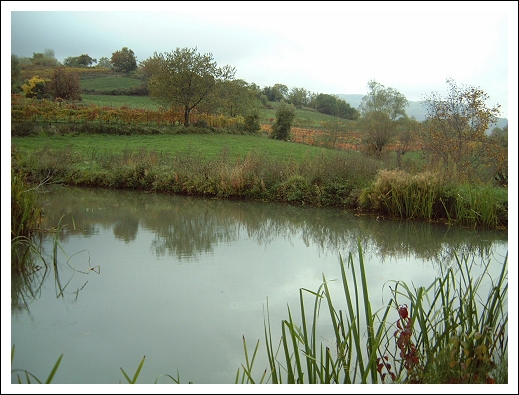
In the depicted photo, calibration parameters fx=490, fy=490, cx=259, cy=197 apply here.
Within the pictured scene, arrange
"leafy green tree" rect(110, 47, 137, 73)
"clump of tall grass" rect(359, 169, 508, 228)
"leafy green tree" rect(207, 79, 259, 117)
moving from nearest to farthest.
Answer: "clump of tall grass" rect(359, 169, 508, 228) → "leafy green tree" rect(207, 79, 259, 117) → "leafy green tree" rect(110, 47, 137, 73)

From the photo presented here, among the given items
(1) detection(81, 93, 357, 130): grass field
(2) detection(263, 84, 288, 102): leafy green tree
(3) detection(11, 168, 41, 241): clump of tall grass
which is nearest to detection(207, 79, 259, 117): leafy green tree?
(1) detection(81, 93, 357, 130): grass field

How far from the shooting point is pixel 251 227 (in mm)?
8586

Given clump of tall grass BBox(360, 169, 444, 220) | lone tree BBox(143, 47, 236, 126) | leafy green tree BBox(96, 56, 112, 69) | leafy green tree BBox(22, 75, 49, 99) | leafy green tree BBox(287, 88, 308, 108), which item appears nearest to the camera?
clump of tall grass BBox(360, 169, 444, 220)

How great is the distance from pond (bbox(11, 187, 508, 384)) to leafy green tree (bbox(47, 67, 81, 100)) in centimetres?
1312

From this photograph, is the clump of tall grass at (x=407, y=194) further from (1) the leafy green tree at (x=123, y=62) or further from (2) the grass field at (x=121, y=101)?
(1) the leafy green tree at (x=123, y=62)

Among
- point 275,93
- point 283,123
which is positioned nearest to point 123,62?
point 275,93

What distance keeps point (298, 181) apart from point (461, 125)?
16.3ft

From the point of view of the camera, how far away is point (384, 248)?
7.24m

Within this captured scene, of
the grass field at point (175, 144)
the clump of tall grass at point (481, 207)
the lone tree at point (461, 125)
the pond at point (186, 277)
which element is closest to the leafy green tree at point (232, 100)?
the grass field at point (175, 144)

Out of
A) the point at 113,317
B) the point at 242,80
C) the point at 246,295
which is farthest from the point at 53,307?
the point at 242,80

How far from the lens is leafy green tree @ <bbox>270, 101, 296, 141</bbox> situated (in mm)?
25750

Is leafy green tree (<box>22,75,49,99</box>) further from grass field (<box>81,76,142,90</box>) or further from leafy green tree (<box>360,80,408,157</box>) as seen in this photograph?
leafy green tree (<box>360,80,408,157</box>)

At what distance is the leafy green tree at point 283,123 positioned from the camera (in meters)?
25.8

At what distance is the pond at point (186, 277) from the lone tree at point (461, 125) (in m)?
4.63
